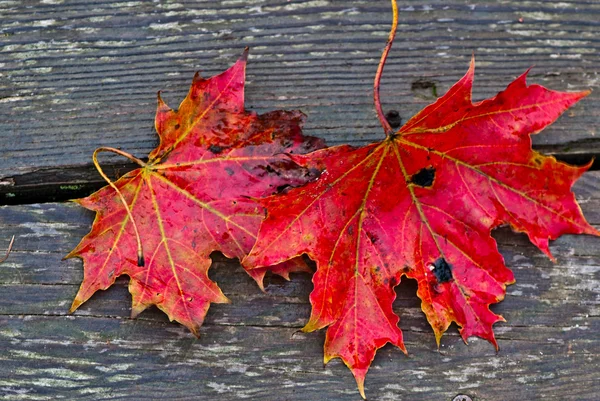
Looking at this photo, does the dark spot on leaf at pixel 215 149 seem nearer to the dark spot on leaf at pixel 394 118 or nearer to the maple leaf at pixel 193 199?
the maple leaf at pixel 193 199

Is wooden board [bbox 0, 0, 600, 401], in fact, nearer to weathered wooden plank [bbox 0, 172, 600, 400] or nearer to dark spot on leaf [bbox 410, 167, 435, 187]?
weathered wooden plank [bbox 0, 172, 600, 400]

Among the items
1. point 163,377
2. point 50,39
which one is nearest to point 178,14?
point 50,39

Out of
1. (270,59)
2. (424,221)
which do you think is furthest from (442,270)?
(270,59)

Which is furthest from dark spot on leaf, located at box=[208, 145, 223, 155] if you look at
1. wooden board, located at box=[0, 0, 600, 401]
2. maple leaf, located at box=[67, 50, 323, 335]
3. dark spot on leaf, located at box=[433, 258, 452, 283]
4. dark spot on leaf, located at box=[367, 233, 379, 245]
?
dark spot on leaf, located at box=[433, 258, 452, 283]

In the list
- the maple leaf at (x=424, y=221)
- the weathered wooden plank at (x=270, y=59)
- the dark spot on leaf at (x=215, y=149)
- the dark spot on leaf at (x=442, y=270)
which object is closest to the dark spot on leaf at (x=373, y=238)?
the maple leaf at (x=424, y=221)

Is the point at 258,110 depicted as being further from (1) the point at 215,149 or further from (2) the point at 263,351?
(2) the point at 263,351

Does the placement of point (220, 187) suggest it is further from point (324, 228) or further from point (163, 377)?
point (163, 377)
